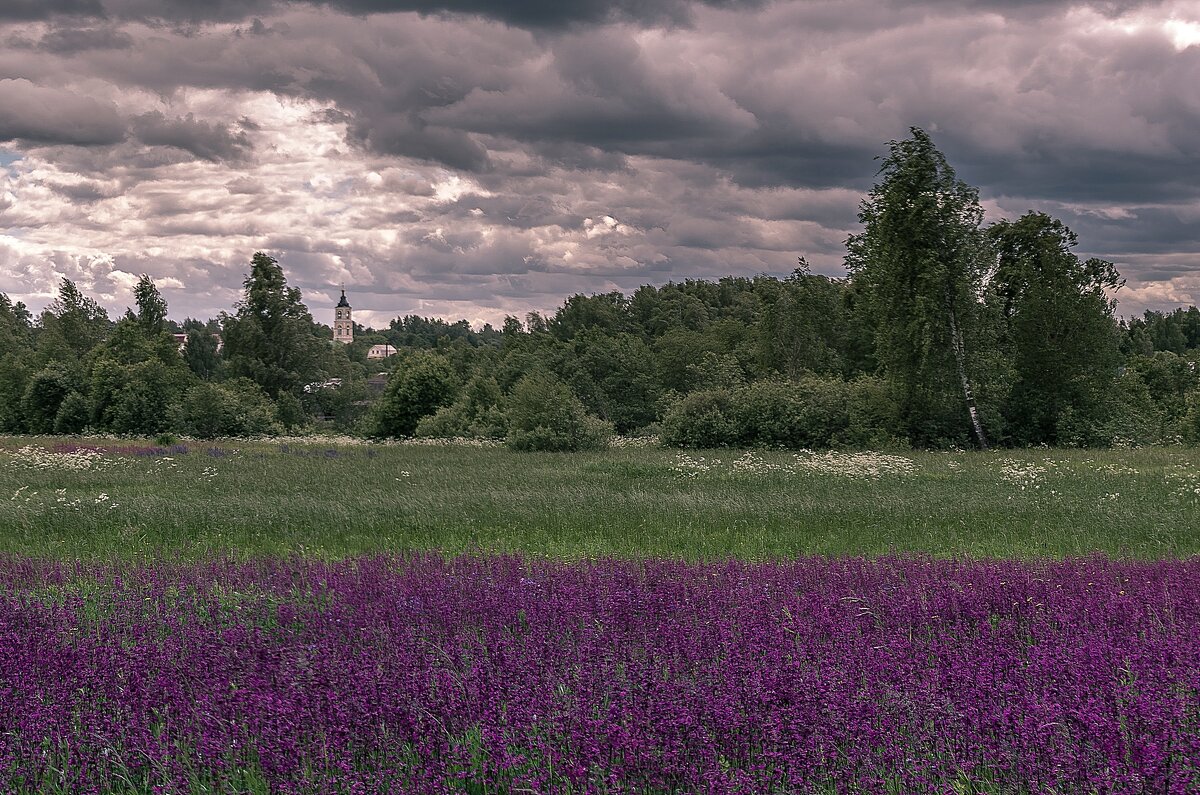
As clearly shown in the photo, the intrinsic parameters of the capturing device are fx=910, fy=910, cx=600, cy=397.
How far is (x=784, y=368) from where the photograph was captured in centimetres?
5631

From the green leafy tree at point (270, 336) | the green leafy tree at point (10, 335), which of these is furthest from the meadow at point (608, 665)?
the green leafy tree at point (10, 335)

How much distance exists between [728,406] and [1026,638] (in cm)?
3069

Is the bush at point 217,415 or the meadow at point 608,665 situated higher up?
the meadow at point 608,665

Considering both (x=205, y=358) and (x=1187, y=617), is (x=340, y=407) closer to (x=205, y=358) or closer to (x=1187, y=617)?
(x=205, y=358)

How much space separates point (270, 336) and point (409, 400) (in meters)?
16.8

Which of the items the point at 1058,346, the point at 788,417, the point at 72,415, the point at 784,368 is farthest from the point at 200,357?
the point at 1058,346

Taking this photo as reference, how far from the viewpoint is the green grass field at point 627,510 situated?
11.7 m

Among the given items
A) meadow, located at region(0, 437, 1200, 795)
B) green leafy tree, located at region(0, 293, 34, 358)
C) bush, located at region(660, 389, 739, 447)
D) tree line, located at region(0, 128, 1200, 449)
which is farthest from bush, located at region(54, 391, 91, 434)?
meadow, located at region(0, 437, 1200, 795)

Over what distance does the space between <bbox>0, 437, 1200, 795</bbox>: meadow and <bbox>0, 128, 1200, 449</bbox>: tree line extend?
2152cm

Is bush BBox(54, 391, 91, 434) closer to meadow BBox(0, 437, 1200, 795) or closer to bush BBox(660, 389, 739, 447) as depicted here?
bush BBox(660, 389, 739, 447)

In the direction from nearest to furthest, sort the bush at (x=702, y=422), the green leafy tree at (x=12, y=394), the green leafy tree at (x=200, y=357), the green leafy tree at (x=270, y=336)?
the bush at (x=702, y=422) → the green leafy tree at (x=12, y=394) → the green leafy tree at (x=270, y=336) → the green leafy tree at (x=200, y=357)

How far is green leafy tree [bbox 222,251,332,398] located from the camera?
71438 millimetres

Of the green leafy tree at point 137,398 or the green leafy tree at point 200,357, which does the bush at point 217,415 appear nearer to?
the green leafy tree at point 137,398

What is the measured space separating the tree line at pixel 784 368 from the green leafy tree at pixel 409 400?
4.6 inches
